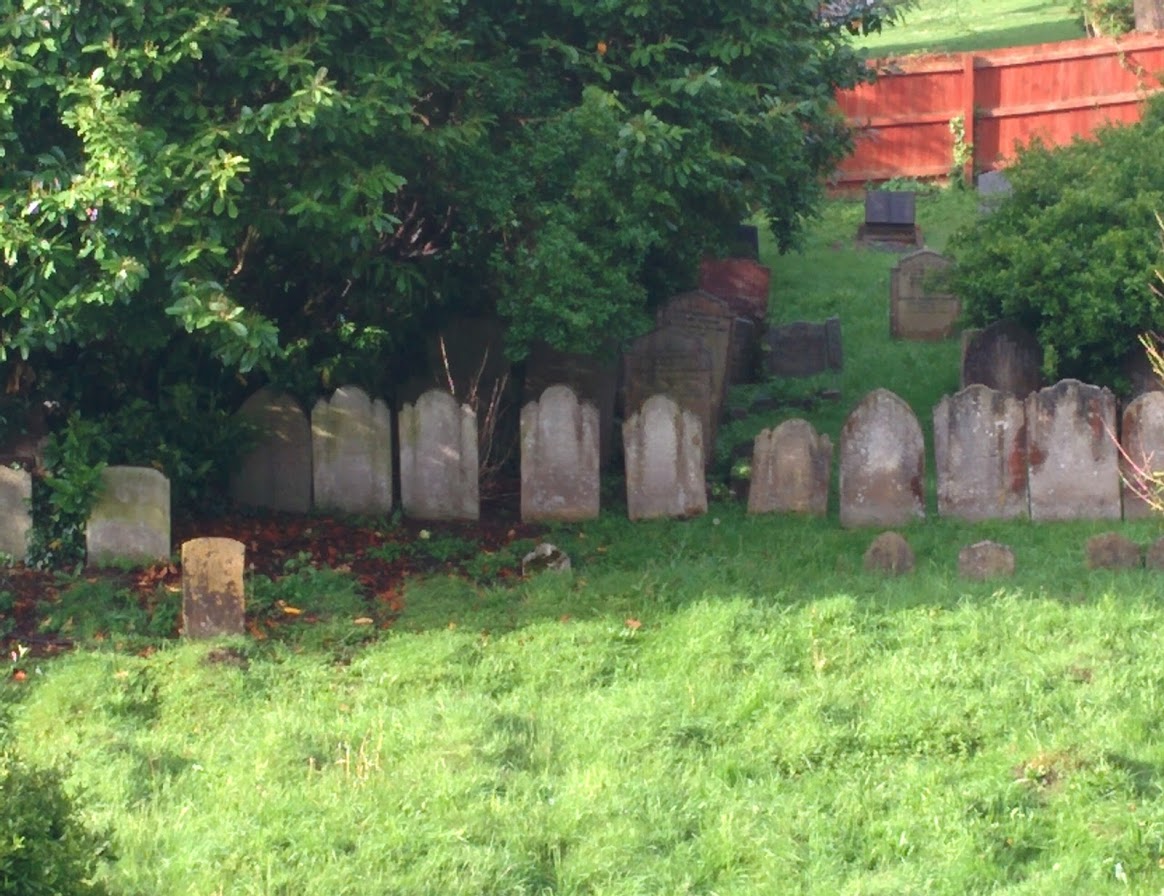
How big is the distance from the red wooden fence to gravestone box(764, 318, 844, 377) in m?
10.1

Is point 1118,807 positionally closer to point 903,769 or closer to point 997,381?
point 903,769

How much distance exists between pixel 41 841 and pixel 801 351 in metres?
10.4

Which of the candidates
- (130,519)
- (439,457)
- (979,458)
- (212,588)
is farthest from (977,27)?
(212,588)

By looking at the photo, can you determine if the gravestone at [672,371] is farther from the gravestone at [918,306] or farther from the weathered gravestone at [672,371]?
the gravestone at [918,306]

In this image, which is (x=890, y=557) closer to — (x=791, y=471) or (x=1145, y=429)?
(x=791, y=471)

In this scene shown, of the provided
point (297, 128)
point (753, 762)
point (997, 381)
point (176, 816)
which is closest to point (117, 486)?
point (297, 128)

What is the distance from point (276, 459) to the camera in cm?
1015

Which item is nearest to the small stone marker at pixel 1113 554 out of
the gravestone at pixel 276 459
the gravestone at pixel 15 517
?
the gravestone at pixel 276 459

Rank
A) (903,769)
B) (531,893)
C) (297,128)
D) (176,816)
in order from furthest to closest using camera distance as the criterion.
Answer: (297,128)
(903,769)
(176,816)
(531,893)

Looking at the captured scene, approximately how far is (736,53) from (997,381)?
3.24 metres

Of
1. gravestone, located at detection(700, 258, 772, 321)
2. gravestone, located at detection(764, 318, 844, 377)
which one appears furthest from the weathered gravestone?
gravestone, located at detection(700, 258, 772, 321)

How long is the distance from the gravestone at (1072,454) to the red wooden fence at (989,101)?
14.5 metres

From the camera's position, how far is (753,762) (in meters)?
6.50

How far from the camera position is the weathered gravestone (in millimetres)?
11023
